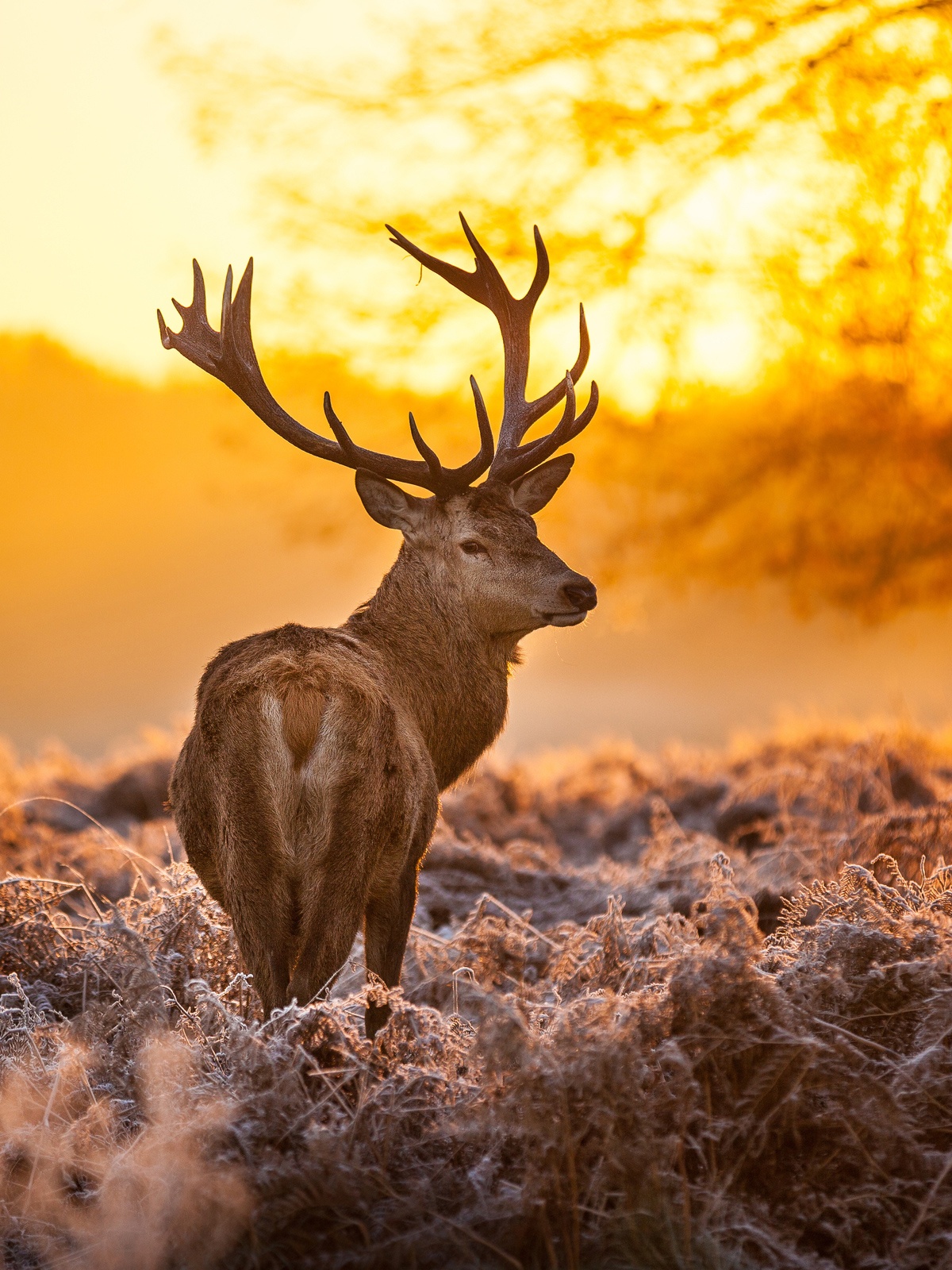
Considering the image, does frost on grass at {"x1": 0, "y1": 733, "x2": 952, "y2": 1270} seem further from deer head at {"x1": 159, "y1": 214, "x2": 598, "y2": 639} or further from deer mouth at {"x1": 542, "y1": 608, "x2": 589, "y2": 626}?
deer head at {"x1": 159, "y1": 214, "x2": 598, "y2": 639}

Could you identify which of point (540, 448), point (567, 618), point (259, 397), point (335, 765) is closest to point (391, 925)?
point (335, 765)

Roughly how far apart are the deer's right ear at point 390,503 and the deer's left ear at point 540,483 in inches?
23.7

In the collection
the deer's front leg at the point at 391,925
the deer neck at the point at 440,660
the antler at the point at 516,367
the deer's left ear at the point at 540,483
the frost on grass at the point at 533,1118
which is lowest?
the frost on grass at the point at 533,1118

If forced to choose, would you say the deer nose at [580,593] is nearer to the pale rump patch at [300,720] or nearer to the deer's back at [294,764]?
the deer's back at [294,764]

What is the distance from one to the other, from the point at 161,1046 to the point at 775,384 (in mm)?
8868

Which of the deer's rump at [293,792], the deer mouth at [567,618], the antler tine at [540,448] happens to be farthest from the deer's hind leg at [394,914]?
the antler tine at [540,448]

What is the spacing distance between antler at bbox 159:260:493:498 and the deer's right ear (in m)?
0.08

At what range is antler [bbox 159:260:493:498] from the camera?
237 inches

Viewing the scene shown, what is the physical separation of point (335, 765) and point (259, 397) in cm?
264

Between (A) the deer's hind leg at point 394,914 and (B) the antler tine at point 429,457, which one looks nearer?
(A) the deer's hind leg at point 394,914

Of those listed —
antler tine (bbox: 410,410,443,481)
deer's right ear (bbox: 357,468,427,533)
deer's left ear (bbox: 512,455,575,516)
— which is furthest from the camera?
deer's left ear (bbox: 512,455,575,516)

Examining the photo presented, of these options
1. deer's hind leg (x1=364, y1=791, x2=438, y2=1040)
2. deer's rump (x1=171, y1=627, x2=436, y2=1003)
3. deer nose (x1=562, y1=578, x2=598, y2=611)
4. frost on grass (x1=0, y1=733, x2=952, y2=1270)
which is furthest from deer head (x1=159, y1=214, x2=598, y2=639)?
frost on grass (x1=0, y1=733, x2=952, y2=1270)

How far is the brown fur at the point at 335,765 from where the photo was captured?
→ 432 centimetres

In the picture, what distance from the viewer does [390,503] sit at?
6.17 metres
